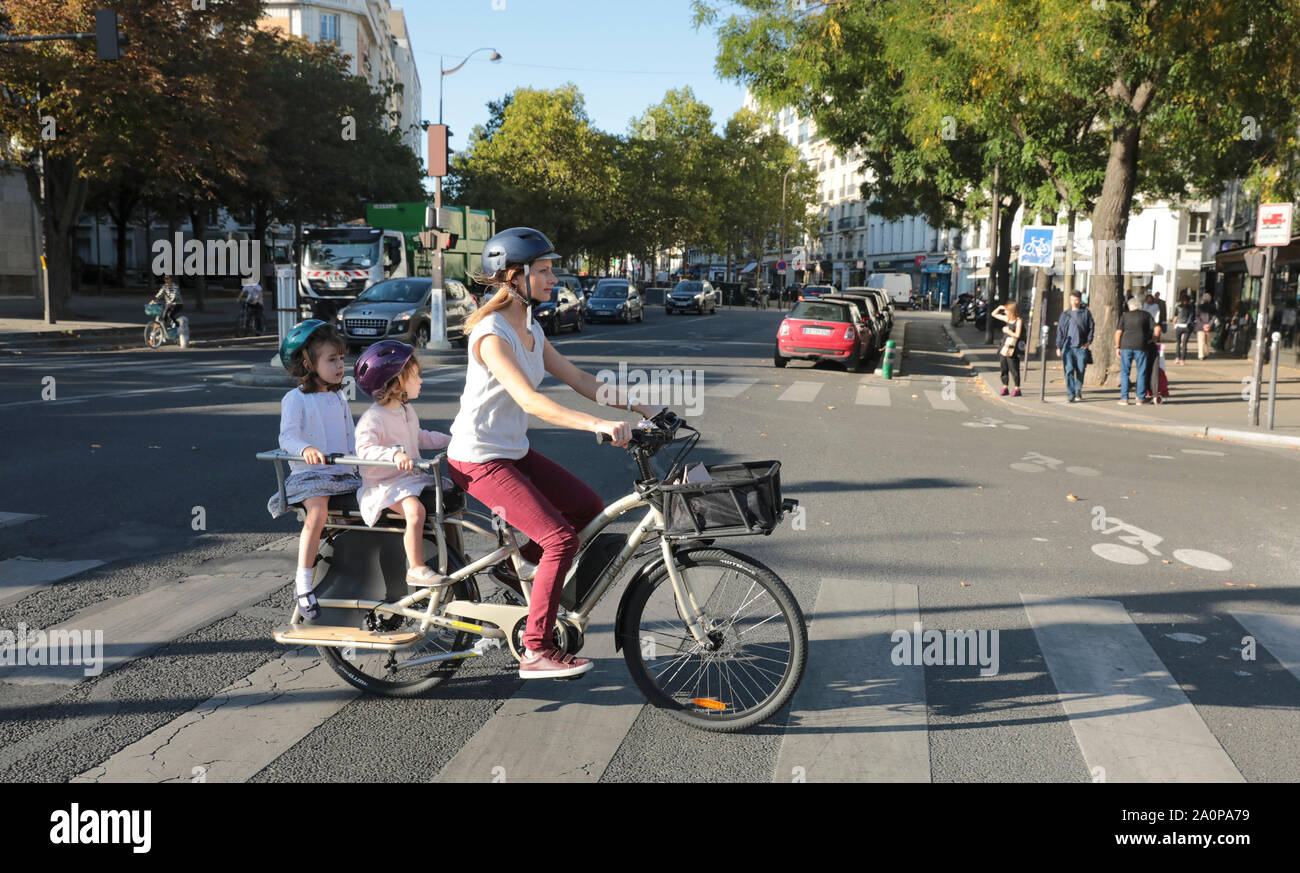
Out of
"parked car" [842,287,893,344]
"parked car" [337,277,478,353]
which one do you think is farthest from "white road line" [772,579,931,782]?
"parked car" [842,287,893,344]

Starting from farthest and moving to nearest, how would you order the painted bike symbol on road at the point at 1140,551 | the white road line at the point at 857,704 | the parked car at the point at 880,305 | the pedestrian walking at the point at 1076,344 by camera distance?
the parked car at the point at 880,305, the pedestrian walking at the point at 1076,344, the painted bike symbol on road at the point at 1140,551, the white road line at the point at 857,704

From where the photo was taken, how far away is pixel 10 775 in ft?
11.2

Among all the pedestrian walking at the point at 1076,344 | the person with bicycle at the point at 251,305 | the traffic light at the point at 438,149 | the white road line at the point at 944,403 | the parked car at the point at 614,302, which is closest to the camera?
the white road line at the point at 944,403

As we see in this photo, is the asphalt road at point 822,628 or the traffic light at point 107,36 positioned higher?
the traffic light at point 107,36

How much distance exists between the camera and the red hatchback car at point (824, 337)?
21.2 m

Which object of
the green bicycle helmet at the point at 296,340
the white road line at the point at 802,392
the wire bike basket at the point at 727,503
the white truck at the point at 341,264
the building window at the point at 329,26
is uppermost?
the building window at the point at 329,26

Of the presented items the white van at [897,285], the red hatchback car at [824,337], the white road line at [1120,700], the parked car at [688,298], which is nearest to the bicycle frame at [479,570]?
the white road line at [1120,700]

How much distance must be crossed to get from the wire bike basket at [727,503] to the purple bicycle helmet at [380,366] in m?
1.13

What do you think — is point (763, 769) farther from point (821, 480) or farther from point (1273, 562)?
point (821, 480)

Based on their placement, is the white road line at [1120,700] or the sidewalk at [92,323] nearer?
the white road line at [1120,700]

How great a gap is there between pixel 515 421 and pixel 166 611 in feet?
7.93

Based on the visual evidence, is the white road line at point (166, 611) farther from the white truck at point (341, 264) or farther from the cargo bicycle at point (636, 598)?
the white truck at point (341, 264)

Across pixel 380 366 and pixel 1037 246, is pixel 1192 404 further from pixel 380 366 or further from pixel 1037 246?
pixel 380 366

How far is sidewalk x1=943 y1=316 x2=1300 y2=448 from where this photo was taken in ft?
44.3
